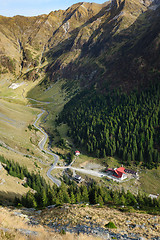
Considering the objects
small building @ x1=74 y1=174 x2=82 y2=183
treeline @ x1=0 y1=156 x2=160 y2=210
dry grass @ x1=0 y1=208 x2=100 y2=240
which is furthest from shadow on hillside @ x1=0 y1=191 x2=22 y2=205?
small building @ x1=74 y1=174 x2=82 y2=183

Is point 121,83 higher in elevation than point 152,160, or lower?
higher

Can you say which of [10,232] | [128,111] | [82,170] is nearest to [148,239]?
[10,232]

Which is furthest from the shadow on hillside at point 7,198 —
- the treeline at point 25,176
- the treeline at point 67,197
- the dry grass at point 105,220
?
the dry grass at point 105,220

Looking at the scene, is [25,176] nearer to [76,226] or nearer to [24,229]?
[76,226]

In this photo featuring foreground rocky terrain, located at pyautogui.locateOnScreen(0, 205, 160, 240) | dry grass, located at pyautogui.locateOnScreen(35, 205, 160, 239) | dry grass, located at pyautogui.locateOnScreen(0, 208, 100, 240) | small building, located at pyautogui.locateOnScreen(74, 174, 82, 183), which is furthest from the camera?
small building, located at pyautogui.locateOnScreen(74, 174, 82, 183)

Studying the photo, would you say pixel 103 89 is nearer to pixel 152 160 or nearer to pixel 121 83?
pixel 121 83

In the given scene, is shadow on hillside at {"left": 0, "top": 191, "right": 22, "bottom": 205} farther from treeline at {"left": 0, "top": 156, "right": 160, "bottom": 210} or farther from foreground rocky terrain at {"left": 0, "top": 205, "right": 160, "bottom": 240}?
foreground rocky terrain at {"left": 0, "top": 205, "right": 160, "bottom": 240}

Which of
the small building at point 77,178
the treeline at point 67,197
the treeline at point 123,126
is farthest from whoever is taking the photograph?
the treeline at point 123,126

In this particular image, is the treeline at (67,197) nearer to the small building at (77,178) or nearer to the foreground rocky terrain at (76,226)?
the foreground rocky terrain at (76,226)
